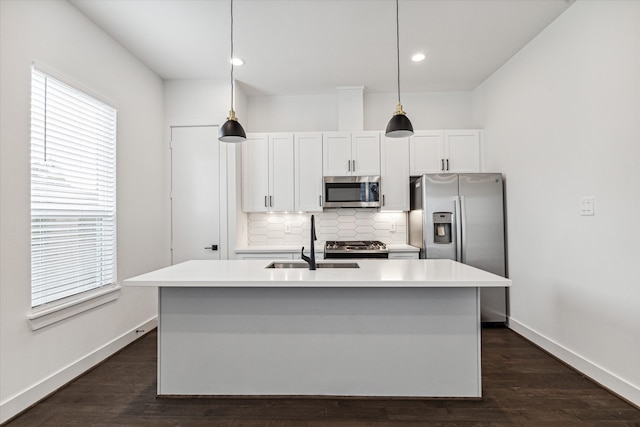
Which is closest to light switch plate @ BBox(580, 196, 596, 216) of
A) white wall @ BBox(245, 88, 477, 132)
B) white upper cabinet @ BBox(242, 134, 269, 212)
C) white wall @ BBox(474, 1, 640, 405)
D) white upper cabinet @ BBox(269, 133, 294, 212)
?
white wall @ BBox(474, 1, 640, 405)

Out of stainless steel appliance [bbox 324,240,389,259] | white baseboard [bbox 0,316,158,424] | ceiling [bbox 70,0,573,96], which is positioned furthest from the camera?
stainless steel appliance [bbox 324,240,389,259]

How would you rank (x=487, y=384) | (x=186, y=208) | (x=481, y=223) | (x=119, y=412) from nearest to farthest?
(x=119, y=412), (x=487, y=384), (x=481, y=223), (x=186, y=208)

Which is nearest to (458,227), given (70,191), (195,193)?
(195,193)

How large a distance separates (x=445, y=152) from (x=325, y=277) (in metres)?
2.86

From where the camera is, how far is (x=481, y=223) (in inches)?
143

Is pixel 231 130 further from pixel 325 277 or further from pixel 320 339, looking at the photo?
pixel 320 339

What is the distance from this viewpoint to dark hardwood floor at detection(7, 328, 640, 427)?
1.97 m

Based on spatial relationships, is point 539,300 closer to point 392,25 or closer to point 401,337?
point 401,337

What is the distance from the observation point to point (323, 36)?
3.02 meters

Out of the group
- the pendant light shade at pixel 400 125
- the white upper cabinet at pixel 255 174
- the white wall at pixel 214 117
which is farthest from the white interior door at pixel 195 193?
the pendant light shade at pixel 400 125

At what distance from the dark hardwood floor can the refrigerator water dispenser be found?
1523mm

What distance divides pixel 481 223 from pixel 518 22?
1947mm

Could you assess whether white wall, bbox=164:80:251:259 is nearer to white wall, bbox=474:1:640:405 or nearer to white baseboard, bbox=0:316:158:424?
white baseboard, bbox=0:316:158:424

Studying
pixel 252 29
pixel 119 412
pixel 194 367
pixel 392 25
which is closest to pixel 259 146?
pixel 252 29
